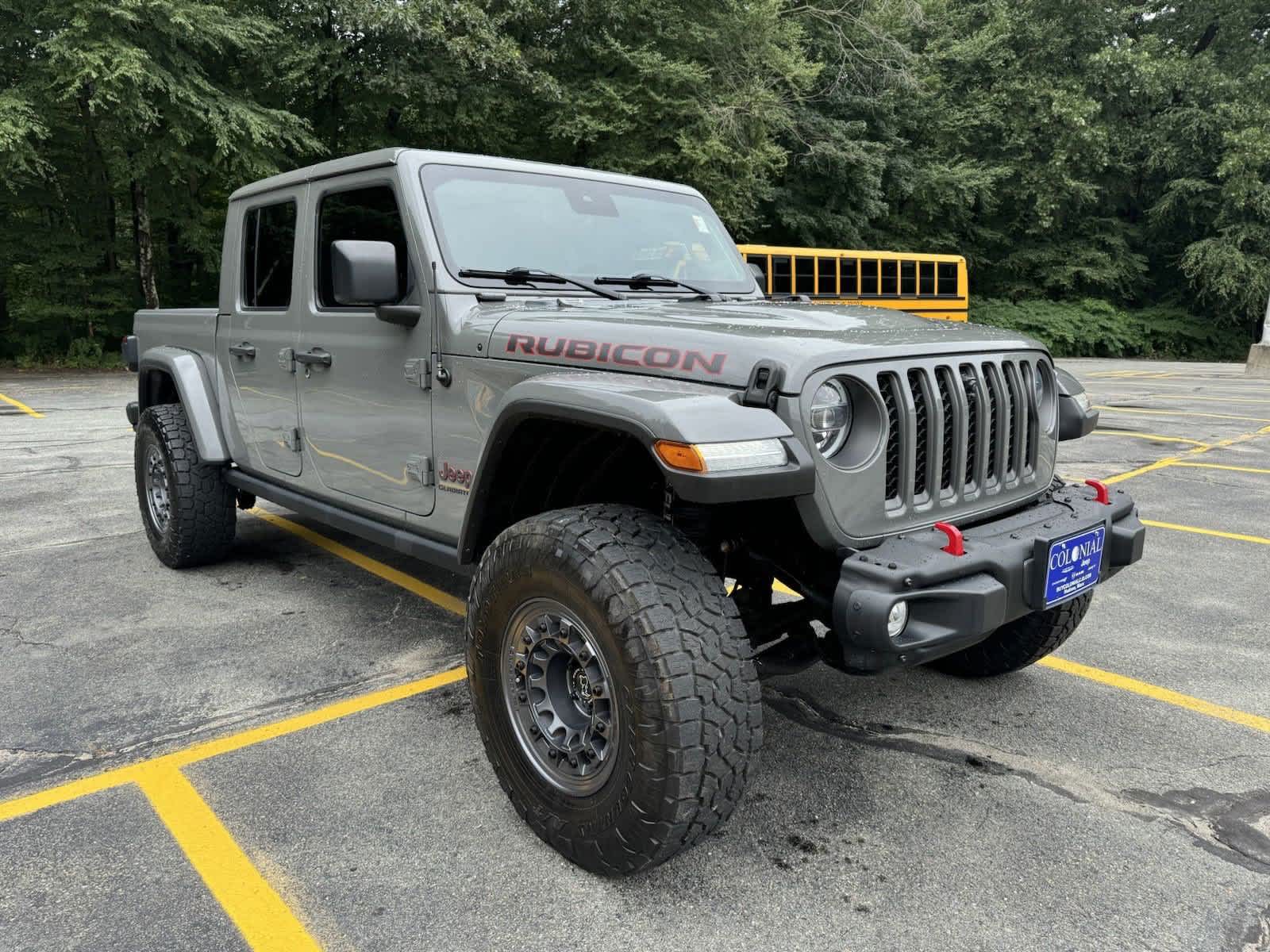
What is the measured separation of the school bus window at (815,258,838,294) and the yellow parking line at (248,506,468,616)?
49.7ft

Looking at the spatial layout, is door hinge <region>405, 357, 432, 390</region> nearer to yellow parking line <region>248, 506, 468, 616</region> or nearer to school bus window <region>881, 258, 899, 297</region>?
yellow parking line <region>248, 506, 468, 616</region>

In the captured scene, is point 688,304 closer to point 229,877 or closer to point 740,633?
point 740,633

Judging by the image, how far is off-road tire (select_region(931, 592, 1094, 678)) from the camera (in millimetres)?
3369

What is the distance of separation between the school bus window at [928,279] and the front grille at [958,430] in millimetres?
20422

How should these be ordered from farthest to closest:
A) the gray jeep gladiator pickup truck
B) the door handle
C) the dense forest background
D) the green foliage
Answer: the green foliage, the dense forest background, the door handle, the gray jeep gladiator pickup truck

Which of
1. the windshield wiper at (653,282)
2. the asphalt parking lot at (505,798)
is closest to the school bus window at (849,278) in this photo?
the asphalt parking lot at (505,798)

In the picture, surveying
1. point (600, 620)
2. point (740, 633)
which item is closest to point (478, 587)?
point (600, 620)

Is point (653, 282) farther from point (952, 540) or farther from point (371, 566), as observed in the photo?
point (371, 566)

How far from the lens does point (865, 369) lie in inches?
99.0

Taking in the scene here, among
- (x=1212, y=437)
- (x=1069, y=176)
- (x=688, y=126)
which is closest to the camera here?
(x=1212, y=437)

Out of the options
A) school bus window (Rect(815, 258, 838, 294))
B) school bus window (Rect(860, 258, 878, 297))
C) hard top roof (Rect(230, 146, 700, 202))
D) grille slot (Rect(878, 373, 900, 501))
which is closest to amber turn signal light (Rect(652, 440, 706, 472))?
grille slot (Rect(878, 373, 900, 501))

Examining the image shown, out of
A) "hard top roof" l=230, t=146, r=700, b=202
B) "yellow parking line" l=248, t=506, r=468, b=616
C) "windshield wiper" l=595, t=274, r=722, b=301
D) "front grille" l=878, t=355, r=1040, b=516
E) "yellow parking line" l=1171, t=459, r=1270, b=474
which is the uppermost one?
"hard top roof" l=230, t=146, r=700, b=202

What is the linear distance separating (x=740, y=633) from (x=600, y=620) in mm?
339

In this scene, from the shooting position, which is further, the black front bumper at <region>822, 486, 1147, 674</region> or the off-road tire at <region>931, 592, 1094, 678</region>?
the off-road tire at <region>931, 592, 1094, 678</region>
